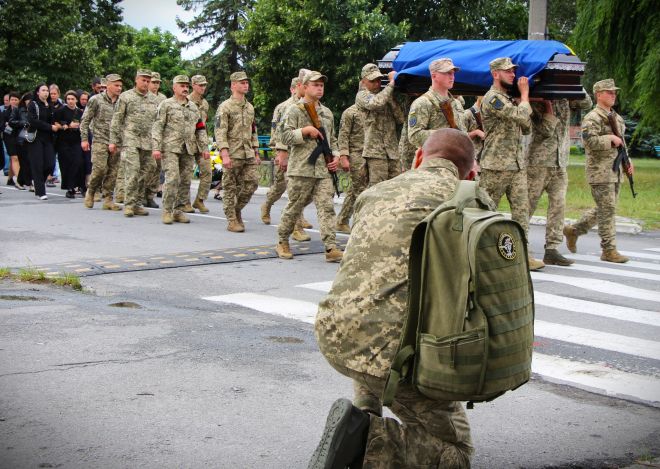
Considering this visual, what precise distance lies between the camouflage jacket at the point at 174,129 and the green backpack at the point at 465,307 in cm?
1057

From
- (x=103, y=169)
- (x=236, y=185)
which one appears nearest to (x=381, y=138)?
(x=236, y=185)

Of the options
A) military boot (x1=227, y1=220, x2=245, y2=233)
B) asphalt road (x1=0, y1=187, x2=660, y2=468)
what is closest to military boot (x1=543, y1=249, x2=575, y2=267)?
asphalt road (x1=0, y1=187, x2=660, y2=468)

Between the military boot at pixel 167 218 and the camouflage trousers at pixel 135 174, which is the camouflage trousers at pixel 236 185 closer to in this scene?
the military boot at pixel 167 218

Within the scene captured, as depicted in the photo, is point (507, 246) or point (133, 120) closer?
point (507, 246)

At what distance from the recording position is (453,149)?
4.05m

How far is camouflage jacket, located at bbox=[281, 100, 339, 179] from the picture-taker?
413 inches

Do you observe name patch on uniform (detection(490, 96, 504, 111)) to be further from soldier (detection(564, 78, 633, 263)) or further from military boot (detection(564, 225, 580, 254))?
military boot (detection(564, 225, 580, 254))

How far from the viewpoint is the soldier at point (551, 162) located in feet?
34.4

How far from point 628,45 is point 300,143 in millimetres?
15723

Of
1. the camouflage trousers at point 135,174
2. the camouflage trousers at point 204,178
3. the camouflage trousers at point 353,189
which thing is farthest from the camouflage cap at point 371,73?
the camouflage trousers at point 135,174

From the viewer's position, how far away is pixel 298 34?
27.0 meters

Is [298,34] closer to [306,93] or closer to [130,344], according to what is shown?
[306,93]

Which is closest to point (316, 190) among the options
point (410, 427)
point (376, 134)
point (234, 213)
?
point (376, 134)

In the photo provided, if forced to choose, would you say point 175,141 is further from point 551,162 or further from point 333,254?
point 551,162
